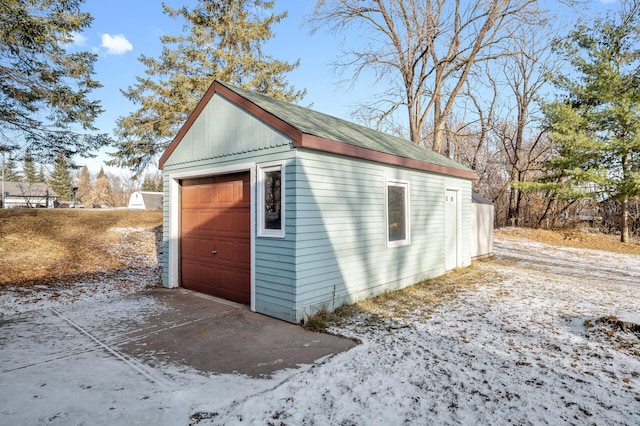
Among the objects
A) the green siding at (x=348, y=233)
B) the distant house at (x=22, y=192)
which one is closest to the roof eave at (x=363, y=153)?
the green siding at (x=348, y=233)

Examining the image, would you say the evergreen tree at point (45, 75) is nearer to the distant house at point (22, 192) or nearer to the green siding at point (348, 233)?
the green siding at point (348, 233)

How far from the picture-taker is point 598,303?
5738 millimetres

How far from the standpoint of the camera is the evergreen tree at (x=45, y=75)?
27.4 feet

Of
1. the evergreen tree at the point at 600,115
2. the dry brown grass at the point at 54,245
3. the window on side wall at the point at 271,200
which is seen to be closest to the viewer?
the window on side wall at the point at 271,200

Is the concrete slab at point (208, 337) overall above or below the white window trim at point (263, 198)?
below

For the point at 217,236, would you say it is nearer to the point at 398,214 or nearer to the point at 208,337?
the point at 208,337

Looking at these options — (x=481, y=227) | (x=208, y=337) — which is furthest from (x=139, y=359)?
(x=481, y=227)

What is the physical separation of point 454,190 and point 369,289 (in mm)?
4397

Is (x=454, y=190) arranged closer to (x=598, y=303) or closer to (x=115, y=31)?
(x=598, y=303)

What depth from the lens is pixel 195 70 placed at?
15164mm

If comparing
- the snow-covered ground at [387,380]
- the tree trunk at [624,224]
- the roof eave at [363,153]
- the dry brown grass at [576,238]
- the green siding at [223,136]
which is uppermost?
the green siding at [223,136]

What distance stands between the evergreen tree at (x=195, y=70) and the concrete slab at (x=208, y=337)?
36.2 feet

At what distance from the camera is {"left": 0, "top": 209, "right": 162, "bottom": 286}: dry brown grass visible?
7996 mm

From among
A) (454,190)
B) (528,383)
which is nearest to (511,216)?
(454,190)
